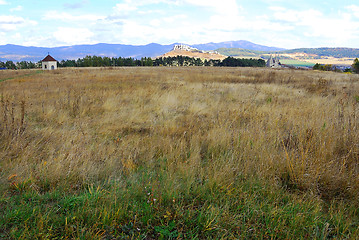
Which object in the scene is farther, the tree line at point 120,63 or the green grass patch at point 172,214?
the tree line at point 120,63

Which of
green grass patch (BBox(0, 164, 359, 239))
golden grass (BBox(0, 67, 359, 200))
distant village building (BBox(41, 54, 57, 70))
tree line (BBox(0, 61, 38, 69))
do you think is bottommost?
green grass patch (BBox(0, 164, 359, 239))

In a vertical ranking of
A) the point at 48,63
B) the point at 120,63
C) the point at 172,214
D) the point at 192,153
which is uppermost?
the point at 120,63

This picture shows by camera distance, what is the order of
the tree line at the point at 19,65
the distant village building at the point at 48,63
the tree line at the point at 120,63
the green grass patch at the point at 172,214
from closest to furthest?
the green grass patch at the point at 172,214 < the distant village building at the point at 48,63 < the tree line at the point at 120,63 < the tree line at the point at 19,65

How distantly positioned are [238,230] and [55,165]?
2.60 m

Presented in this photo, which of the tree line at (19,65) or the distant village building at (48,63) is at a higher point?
the tree line at (19,65)

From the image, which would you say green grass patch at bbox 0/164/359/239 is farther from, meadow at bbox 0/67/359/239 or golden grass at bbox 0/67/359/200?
golden grass at bbox 0/67/359/200

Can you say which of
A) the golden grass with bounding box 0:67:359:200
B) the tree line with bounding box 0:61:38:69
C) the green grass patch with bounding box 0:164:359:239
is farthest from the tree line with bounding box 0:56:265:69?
the green grass patch with bounding box 0:164:359:239

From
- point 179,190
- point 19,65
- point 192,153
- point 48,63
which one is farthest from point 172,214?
point 19,65

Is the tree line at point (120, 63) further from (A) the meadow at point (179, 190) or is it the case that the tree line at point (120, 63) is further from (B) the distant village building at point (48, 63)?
(A) the meadow at point (179, 190)

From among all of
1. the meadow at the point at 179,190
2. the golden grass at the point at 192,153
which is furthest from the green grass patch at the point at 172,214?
the golden grass at the point at 192,153

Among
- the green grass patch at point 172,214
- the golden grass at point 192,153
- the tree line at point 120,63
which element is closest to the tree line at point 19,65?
the tree line at point 120,63

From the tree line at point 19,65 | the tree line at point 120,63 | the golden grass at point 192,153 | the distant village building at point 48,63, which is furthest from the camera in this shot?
the tree line at point 19,65

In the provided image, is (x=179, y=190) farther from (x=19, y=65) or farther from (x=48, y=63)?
(x=19, y=65)

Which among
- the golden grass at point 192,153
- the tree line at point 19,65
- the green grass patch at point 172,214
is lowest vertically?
the green grass patch at point 172,214
